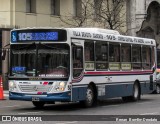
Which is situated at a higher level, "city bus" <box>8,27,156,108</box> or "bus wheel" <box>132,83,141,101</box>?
"city bus" <box>8,27,156,108</box>

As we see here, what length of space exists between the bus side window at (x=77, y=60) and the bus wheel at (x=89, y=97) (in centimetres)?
115

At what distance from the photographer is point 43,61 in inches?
727

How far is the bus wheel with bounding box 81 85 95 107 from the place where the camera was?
1967 centimetres

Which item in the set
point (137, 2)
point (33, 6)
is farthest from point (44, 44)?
point (137, 2)

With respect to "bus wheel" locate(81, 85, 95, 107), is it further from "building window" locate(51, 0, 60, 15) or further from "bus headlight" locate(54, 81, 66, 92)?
"building window" locate(51, 0, 60, 15)

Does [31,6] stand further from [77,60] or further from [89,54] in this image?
[77,60]

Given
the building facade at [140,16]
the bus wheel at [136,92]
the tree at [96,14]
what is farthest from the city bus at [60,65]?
the building facade at [140,16]

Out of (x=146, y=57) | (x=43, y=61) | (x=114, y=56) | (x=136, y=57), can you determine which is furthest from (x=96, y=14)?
(x=43, y=61)

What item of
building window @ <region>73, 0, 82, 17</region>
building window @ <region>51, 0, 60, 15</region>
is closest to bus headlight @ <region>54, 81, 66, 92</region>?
building window @ <region>51, 0, 60, 15</region>

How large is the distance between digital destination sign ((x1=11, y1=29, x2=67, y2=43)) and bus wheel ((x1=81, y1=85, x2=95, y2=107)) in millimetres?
2673

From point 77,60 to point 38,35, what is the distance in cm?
178

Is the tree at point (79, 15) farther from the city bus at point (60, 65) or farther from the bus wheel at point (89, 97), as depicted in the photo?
the bus wheel at point (89, 97)

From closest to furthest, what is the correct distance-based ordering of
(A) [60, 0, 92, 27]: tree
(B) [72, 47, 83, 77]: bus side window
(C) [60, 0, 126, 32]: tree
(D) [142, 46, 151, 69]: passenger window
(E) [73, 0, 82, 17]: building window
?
(B) [72, 47, 83, 77]: bus side window
(D) [142, 46, 151, 69]: passenger window
(A) [60, 0, 92, 27]: tree
(C) [60, 0, 126, 32]: tree
(E) [73, 0, 82, 17]: building window

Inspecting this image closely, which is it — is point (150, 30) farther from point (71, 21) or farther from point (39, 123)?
point (39, 123)
